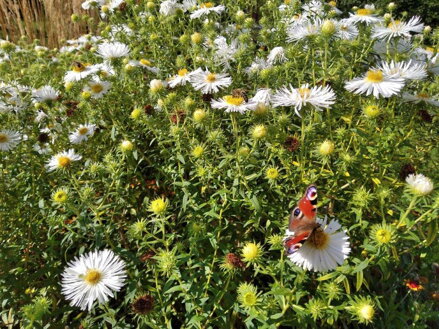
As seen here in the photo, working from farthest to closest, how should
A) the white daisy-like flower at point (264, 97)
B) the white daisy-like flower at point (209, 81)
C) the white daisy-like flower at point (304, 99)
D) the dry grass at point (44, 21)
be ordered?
the dry grass at point (44, 21) < the white daisy-like flower at point (209, 81) < the white daisy-like flower at point (264, 97) < the white daisy-like flower at point (304, 99)

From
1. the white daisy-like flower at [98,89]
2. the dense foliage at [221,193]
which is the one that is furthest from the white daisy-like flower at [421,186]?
the white daisy-like flower at [98,89]

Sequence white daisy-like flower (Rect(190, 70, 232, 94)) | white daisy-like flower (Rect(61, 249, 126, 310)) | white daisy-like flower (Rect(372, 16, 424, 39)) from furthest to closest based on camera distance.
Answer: white daisy-like flower (Rect(372, 16, 424, 39)) < white daisy-like flower (Rect(190, 70, 232, 94)) < white daisy-like flower (Rect(61, 249, 126, 310))

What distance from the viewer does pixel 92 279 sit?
173 centimetres

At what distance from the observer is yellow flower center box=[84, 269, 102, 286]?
173 cm

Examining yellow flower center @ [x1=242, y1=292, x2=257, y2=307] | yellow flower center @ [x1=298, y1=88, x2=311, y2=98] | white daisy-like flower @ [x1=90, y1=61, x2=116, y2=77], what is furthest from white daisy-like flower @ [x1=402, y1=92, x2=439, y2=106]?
white daisy-like flower @ [x1=90, y1=61, x2=116, y2=77]

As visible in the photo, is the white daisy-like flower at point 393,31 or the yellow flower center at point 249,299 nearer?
the yellow flower center at point 249,299

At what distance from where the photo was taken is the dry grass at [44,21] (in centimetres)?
695

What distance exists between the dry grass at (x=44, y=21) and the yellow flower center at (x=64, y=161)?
17.5 ft

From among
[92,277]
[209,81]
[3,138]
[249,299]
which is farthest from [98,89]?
[249,299]

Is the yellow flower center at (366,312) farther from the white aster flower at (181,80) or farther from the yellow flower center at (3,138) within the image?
the yellow flower center at (3,138)

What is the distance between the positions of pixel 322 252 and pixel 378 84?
40.2 inches

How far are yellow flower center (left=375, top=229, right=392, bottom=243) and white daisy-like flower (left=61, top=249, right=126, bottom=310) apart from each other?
111 cm

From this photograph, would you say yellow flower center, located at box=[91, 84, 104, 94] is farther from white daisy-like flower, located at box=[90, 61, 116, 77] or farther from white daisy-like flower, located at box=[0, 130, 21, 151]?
→ white daisy-like flower, located at box=[0, 130, 21, 151]

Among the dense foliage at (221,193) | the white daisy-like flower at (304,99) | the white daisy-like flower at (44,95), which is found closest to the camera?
the dense foliage at (221,193)
